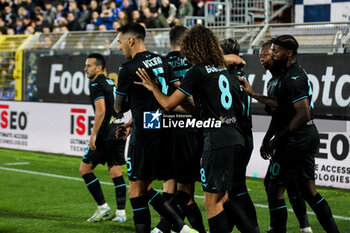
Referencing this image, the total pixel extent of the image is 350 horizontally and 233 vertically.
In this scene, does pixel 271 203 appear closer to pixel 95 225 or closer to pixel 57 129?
pixel 95 225

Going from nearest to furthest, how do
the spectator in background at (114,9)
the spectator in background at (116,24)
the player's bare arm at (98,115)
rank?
the player's bare arm at (98,115) → the spectator in background at (116,24) → the spectator in background at (114,9)

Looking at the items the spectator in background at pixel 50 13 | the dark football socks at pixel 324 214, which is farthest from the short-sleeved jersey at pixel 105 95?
the spectator in background at pixel 50 13

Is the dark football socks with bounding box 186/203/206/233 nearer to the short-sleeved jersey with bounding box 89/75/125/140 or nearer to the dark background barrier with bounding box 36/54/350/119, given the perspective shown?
the short-sleeved jersey with bounding box 89/75/125/140

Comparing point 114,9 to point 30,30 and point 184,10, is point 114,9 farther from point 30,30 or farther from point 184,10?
point 30,30

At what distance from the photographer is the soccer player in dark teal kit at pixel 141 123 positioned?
6.10 meters

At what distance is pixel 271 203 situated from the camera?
637 centimetres

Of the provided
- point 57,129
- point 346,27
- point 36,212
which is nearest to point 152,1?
point 57,129

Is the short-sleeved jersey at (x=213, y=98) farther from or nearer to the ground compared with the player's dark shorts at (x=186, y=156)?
farther from the ground

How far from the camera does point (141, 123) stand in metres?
6.13

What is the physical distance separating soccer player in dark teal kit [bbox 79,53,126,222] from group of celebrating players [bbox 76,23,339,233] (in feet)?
4.38

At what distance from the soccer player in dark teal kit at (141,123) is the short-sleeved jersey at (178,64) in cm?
59

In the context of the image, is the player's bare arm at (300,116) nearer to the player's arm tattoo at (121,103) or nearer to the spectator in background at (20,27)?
the player's arm tattoo at (121,103)

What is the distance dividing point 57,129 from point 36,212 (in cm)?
688

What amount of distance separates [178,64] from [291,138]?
1.51 meters
